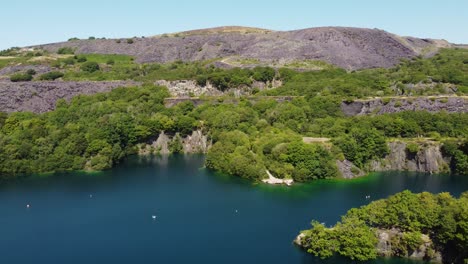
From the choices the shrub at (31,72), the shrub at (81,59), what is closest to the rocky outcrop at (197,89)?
the shrub at (31,72)

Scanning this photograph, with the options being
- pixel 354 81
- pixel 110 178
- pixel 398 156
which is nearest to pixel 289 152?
pixel 398 156

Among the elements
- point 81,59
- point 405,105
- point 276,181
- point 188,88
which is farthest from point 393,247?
point 81,59

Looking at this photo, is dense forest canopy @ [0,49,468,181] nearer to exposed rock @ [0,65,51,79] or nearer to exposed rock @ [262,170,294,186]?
exposed rock @ [262,170,294,186]

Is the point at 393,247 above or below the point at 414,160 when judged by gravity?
below

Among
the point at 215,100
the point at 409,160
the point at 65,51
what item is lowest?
the point at 409,160

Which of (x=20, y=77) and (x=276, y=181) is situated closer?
(x=276, y=181)

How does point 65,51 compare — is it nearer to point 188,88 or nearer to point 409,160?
point 188,88

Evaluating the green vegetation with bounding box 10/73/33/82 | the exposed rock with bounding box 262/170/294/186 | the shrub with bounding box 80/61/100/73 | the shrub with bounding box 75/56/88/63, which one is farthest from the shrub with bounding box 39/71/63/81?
the exposed rock with bounding box 262/170/294/186
